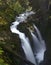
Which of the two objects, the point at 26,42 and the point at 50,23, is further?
the point at 50,23

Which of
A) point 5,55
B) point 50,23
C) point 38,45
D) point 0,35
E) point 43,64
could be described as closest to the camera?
point 5,55

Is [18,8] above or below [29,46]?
above

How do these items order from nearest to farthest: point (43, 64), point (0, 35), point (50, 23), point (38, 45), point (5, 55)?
point (5, 55) → point (0, 35) → point (43, 64) → point (38, 45) → point (50, 23)

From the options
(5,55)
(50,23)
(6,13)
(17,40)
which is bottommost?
(5,55)

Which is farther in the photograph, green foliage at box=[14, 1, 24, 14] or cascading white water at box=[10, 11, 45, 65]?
green foliage at box=[14, 1, 24, 14]

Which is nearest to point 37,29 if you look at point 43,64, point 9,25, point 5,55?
point 9,25

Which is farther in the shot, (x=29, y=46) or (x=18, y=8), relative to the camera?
(x=18, y=8)

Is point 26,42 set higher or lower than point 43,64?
higher

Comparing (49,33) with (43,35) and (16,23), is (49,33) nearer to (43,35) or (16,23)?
(43,35)

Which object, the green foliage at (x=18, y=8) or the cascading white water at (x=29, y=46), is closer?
the cascading white water at (x=29, y=46)

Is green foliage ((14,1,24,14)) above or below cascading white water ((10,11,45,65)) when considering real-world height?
above

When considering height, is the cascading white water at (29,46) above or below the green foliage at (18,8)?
below
